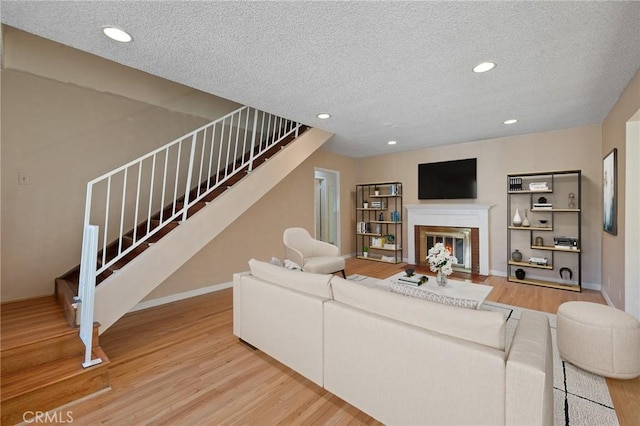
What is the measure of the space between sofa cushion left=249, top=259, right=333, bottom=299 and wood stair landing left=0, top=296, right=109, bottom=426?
4.10ft

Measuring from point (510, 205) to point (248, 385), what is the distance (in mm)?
4905

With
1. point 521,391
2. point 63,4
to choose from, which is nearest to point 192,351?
point 521,391

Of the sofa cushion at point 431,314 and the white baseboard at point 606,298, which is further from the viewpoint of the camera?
the white baseboard at point 606,298

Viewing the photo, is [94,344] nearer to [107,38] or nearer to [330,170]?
[107,38]

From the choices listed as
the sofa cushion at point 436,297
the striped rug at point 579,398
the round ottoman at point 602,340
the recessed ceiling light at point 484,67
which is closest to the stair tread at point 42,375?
the sofa cushion at point 436,297

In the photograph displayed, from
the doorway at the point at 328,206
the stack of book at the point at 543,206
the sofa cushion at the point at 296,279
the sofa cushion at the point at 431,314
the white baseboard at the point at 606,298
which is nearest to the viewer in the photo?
the sofa cushion at the point at 431,314

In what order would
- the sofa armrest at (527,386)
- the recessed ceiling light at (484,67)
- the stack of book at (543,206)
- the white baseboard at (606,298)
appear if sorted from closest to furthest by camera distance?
the sofa armrest at (527,386)
the recessed ceiling light at (484,67)
the white baseboard at (606,298)
the stack of book at (543,206)

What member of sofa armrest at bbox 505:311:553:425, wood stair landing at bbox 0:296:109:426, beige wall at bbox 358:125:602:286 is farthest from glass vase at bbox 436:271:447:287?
wood stair landing at bbox 0:296:109:426

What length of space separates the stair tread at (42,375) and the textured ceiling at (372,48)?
233cm

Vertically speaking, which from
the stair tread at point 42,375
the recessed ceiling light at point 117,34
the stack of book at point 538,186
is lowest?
the stair tread at point 42,375

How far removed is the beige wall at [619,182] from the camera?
2.77m

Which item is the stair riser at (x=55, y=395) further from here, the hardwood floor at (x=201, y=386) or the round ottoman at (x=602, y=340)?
the round ottoman at (x=602, y=340)

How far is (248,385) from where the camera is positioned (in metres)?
2.04

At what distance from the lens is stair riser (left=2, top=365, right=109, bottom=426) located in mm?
1676
